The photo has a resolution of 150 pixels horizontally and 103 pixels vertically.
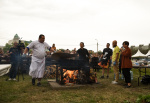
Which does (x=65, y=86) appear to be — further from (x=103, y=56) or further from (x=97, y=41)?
(x=97, y=41)

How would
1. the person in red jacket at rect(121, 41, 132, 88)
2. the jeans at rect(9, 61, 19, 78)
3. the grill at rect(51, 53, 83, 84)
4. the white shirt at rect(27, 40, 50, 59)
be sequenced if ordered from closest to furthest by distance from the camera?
1. the grill at rect(51, 53, 83, 84)
2. the person in red jacket at rect(121, 41, 132, 88)
3. the white shirt at rect(27, 40, 50, 59)
4. the jeans at rect(9, 61, 19, 78)

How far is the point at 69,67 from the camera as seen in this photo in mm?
6652

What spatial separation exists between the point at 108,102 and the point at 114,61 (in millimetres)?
3530

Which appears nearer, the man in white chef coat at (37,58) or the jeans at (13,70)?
the man in white chef coat at (37,58)

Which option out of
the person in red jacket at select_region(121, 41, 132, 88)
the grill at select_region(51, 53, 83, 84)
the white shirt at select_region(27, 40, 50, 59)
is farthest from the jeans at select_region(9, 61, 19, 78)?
the person in red jacket at select_region(121, 41, 132, 88)

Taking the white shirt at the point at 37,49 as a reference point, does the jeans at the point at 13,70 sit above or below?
below

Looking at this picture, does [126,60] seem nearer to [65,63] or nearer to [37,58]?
[65,63]

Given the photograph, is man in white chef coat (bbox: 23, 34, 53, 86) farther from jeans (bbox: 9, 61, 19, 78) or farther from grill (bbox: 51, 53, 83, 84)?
jeans (bbox: 9, 61, 19, 78)

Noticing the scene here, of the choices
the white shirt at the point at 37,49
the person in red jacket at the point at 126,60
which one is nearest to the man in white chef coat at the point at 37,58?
the white shirt at the point at 37,49

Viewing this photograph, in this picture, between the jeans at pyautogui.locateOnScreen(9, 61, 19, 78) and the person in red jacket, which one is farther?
the jeans at pyautogui.locateOnScreen(9, 61, 19, 78)

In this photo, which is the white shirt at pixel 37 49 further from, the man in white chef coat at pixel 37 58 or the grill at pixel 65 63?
the grill at pixel 65 63

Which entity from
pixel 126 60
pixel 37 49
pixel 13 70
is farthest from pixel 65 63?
pixel 13 70

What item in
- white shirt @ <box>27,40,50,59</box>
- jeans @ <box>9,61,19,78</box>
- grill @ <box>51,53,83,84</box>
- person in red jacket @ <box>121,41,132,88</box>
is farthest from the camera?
jeans @ <box>9,61,19,78</box>

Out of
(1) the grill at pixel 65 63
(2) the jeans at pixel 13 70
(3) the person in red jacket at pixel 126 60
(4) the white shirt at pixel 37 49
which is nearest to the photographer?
(1) the grill at pixel 65 63
